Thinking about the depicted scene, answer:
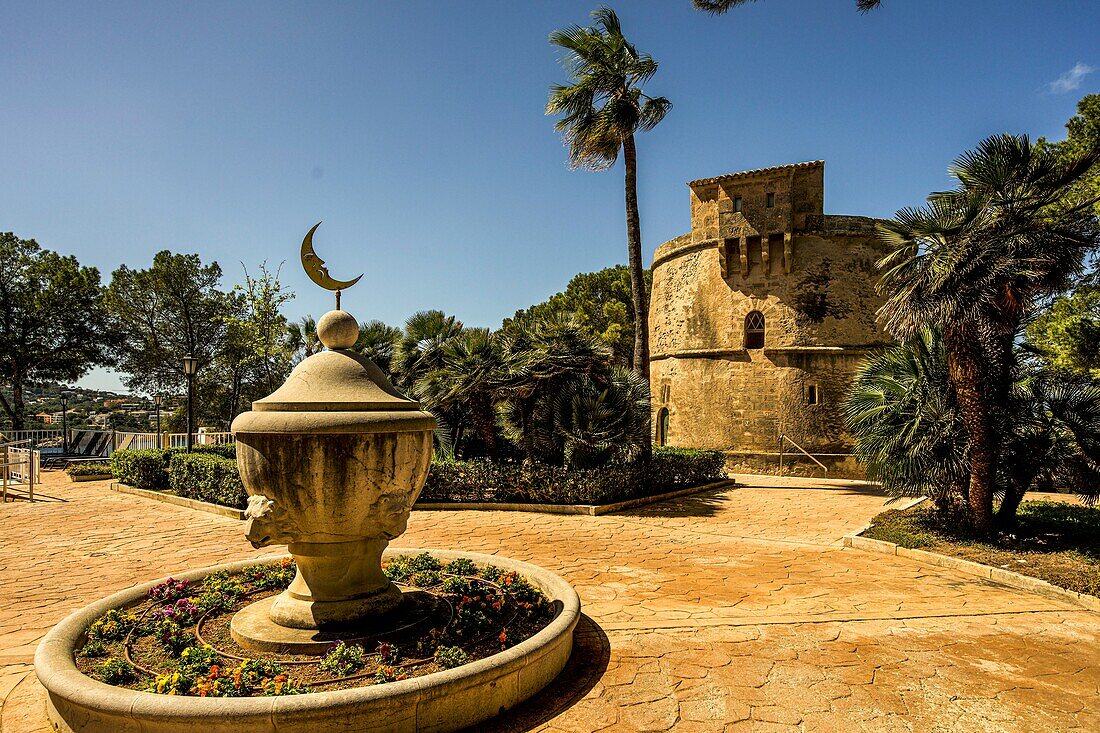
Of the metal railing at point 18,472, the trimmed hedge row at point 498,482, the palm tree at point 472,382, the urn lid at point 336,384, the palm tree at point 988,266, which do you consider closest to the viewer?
the urn lid at point 336,384

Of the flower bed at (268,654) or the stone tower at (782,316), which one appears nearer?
the flower bed at (268,654)

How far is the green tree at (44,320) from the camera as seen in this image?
2864cm

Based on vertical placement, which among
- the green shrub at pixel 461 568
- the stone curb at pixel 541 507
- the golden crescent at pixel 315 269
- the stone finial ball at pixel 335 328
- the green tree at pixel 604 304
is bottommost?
the stone curb at pixel 541 507

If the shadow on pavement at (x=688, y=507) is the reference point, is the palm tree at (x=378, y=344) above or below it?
above

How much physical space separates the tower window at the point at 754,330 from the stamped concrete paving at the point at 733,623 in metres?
10.2

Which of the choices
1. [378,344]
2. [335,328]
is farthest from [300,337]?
[335,328]

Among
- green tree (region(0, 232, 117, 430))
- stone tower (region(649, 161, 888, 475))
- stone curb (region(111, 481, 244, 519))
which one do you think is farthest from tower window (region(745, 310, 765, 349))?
green tree (region(0, 232, 117, 430))

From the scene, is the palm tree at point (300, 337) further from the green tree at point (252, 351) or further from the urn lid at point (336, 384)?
the urn lid at point (336, 384)

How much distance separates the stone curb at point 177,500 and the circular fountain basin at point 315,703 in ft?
25.6

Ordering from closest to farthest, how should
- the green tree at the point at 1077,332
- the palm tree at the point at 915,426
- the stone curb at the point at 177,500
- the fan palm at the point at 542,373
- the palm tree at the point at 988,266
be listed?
the palm tree at the point at 988,266 → the palm tree at the point at 915,426 → the stone curb at the point at 177,500 → the fan palm at the point at 542,373 → the green tree at the point at 1077,332

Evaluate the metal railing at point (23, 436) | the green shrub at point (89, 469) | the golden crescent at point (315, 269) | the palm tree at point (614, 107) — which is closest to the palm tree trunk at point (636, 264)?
the palm tree at point (614, 107)

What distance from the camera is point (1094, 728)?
150 inches

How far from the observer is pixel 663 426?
2270 centimetres

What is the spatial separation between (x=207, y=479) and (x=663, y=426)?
15.1 metres
